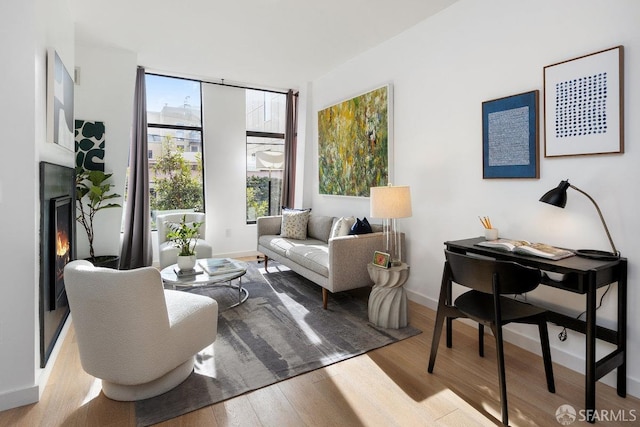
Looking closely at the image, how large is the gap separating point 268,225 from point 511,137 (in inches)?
130

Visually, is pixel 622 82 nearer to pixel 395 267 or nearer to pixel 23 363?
pixel 395 267

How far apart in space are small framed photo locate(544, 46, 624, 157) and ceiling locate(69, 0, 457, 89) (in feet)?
4.45

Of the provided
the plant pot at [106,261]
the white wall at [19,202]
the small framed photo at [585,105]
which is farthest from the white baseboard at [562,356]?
the plant pot at [106,261]

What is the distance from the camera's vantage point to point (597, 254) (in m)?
2.08

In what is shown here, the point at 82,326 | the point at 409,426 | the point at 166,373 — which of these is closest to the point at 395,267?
the point at 409,426

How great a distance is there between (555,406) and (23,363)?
2.95 m

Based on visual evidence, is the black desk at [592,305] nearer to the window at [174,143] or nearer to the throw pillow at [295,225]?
the throw pillow at [295,225]

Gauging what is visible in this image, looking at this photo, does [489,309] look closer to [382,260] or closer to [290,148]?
[382,260]

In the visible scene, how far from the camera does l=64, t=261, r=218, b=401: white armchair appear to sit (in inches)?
68.9

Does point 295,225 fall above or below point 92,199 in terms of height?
below

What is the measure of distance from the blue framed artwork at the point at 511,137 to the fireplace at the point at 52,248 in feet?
10.1

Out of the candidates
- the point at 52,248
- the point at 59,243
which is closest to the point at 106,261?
the point at 59,243

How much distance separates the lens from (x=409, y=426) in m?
1.78

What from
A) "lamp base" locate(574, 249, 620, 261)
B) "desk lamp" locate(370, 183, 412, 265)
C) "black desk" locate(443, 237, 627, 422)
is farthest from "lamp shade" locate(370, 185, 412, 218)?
"lamp base" locate(574, 249, 620, 261)
